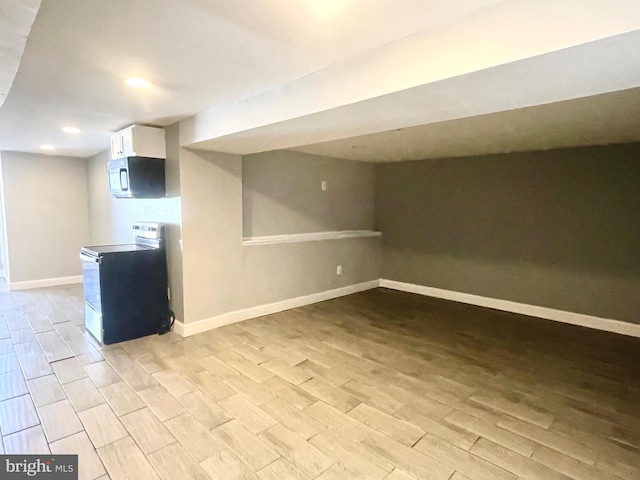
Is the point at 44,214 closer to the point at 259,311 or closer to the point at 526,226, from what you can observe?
the point at 259,311

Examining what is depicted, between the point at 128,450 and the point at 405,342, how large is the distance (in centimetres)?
240

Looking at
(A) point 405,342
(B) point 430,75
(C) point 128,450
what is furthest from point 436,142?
(C) point 128,450

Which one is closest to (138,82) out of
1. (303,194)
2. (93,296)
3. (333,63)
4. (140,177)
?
(333,63)

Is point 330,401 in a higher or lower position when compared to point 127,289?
lower

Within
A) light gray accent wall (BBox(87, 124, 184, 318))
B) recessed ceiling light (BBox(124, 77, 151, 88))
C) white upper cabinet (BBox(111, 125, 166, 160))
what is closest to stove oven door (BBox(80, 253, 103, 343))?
light gray accent wall (BBox(87, 124, 184, 318))

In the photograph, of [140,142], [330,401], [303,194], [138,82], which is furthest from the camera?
[303,194]

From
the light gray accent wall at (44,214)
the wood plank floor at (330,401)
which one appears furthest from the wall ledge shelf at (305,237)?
the light gray accent wall at (44,214)

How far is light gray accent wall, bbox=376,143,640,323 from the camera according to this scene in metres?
3.72

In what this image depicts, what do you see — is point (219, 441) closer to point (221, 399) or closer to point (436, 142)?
point (221, 399)

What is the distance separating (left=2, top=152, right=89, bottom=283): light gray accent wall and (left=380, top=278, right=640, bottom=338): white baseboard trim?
530cm

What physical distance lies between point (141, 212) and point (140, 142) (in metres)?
1.13

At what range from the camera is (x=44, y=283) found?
5.59 m

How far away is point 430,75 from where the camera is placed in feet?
4.99

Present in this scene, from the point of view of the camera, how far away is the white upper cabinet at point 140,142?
3.35 metres
